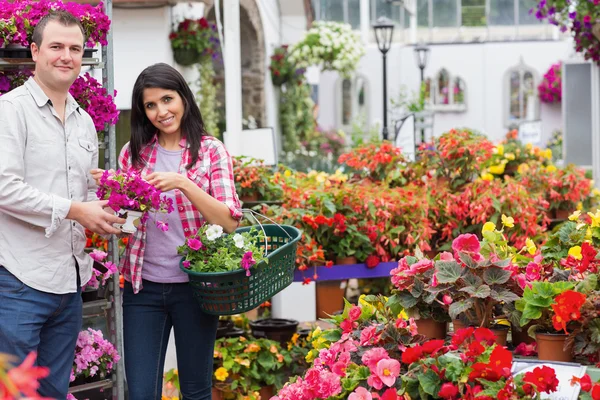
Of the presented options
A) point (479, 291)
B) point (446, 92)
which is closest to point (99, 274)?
point (479, 291)

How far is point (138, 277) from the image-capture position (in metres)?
3.12

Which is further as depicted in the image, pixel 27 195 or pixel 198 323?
pixel 198 323

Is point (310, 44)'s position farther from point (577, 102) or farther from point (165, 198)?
point (165, 198)

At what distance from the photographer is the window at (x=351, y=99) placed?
1014 inches

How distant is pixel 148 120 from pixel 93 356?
0.93 meters

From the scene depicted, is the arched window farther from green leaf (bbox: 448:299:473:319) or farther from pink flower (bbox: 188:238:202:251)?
green leaf (bbox: 448:299:473:319)

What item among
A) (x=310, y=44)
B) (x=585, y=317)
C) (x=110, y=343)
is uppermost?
(x=310, y=44)

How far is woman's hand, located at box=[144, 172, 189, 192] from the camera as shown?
292 cm

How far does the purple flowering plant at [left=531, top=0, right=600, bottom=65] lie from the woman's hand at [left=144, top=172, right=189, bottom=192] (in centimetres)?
577

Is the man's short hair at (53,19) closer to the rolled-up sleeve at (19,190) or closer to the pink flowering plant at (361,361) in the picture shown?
the rolled-up sleeve at (19,190)

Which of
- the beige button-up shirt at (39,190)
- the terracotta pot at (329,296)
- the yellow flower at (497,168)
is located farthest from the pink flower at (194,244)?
the yellow flower at (497,168)

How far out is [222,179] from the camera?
3.15m

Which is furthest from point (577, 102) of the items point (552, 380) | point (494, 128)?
point (494, 128)

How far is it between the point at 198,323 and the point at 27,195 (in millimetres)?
838
